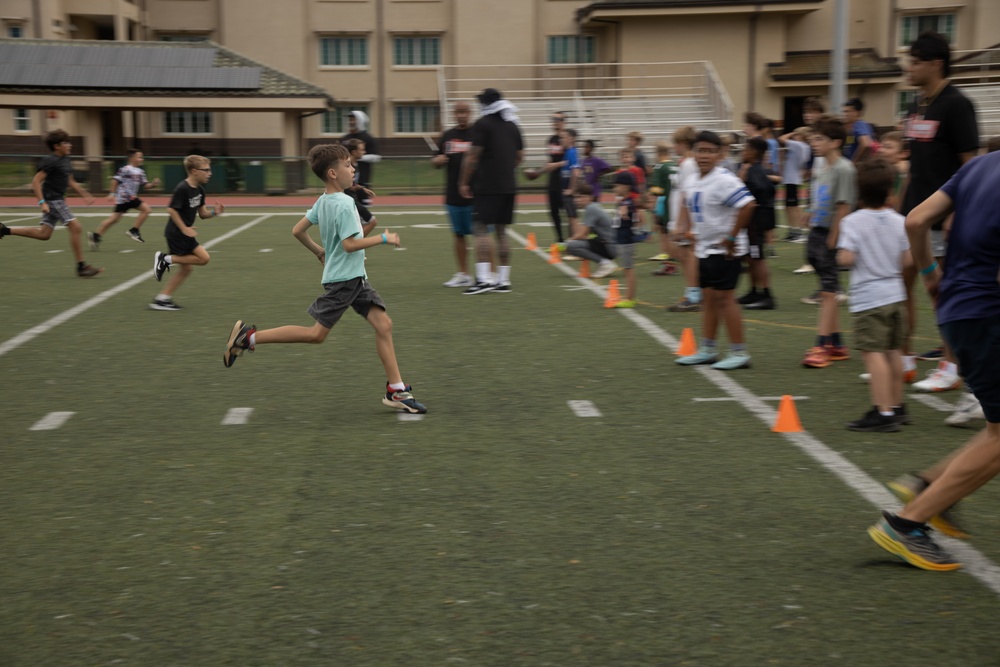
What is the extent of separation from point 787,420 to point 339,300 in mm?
2810

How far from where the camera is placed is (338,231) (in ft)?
22.1

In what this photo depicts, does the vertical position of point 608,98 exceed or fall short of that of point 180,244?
it exceeds it

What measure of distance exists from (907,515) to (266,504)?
283 centimetres

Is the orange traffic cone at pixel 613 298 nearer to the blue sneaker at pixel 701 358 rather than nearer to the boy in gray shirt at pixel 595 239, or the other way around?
the boy in gray shirt at pixel 595 239

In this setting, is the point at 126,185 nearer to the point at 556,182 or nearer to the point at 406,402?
the point at 556,182

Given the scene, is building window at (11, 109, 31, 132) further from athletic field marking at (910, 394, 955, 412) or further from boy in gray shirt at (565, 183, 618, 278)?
athletic field marking at (910, 394, 955, 412)

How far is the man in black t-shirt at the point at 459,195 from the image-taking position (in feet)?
41.2

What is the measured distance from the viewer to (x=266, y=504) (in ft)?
16.9

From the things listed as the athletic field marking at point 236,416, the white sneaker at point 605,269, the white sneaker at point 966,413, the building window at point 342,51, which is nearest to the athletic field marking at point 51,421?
the athletic field marking at point 236,416

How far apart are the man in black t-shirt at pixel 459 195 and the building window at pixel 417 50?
36383 mm

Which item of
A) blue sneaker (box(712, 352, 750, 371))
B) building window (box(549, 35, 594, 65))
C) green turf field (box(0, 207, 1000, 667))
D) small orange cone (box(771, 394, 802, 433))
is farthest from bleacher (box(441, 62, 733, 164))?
small orange cone (box(771, 394, 802, 433))

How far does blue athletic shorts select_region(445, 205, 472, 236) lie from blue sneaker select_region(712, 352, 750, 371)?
5055 mm

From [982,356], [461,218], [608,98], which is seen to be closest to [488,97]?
[461,218]

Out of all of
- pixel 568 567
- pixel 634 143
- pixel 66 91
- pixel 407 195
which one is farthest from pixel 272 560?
pixel 66 91
